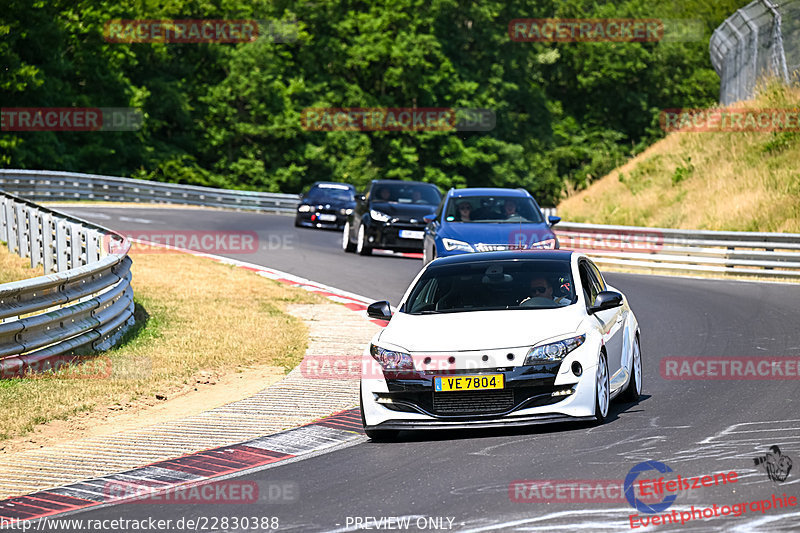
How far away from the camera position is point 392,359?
9.26 m

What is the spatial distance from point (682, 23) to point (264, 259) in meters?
60.8

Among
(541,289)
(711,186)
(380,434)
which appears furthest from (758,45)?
(380,434)

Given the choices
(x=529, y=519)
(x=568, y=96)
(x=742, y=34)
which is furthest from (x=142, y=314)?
(x=568, y=96)

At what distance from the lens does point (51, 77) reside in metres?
53.3

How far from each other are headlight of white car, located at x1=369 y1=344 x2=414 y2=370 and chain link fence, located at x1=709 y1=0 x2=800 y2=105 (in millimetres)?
24245

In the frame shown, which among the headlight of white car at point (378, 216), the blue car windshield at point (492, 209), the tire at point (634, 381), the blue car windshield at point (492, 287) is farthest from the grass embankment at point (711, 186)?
the blue car windshield at point (492, 287)

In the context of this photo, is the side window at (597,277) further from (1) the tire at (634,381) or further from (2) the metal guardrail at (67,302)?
(2) the metal guardrail at (67,302)

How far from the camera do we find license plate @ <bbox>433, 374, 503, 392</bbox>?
29.2 ft

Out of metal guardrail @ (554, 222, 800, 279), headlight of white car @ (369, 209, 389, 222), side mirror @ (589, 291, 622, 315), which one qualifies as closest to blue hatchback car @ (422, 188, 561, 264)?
headlight of white car @ (369, 209, 389, 222)

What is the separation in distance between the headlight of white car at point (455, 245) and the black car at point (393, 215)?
7.31 m

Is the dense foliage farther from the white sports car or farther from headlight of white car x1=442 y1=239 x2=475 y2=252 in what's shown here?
the white sports car

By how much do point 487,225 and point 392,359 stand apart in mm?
9825

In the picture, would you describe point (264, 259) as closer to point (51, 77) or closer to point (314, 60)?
point (51, 77)

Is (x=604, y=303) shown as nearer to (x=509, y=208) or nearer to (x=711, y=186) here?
(x=509, y=208)
